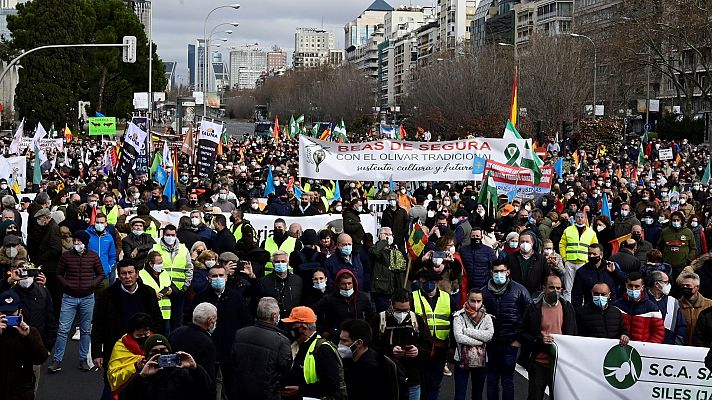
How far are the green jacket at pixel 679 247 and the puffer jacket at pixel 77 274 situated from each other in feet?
24.9

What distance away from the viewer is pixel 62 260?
36.8ft

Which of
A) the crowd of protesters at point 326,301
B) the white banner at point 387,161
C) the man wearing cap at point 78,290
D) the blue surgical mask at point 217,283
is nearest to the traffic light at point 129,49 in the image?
the white banner at point 387,161

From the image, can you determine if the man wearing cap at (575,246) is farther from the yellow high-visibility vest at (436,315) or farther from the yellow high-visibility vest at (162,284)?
the yellow high-visibility vest at (162,284)

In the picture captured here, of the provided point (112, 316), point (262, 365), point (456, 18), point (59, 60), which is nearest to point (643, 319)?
point (262, 365)

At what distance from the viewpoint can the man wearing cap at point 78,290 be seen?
11.2m

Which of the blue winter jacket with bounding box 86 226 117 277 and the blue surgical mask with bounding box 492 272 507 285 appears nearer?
the blue surgical mask with bounding box 492 272 507 285

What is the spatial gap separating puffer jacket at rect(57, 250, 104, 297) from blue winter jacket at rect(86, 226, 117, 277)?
155 centimetres

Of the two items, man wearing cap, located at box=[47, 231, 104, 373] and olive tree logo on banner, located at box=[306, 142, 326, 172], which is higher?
olive tree logo on banner, located at box=[306, 142, 326, 172]

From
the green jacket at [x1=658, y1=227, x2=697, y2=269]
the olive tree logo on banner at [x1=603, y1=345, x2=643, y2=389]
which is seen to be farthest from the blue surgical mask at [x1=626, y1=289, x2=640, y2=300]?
the green jacket at [x1=658, y1=227, x2=697, y2=269]

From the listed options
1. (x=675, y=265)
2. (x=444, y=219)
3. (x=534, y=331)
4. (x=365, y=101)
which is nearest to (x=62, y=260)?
(x=534, y=331)

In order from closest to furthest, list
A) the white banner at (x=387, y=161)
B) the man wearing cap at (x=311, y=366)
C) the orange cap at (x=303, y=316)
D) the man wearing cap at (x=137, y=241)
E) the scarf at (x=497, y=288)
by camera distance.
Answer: the man wearing cap at (x=311, y=366) → the orange cap at (x=303, y=316) → the scarf at (x=497, y=288) → the man wearing cap at (x=137, y=241) → the white banner at (x=387, y=161)

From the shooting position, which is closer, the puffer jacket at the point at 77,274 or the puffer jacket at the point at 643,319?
the puffer jacket at the point at 643,319

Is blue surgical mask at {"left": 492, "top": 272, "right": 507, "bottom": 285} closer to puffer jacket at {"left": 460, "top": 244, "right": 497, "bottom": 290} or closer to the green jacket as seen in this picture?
puffer jacket at {"left": 460, "top": 244, "right": 497, "bottom": 290}

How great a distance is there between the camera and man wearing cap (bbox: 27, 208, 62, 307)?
13156mm
